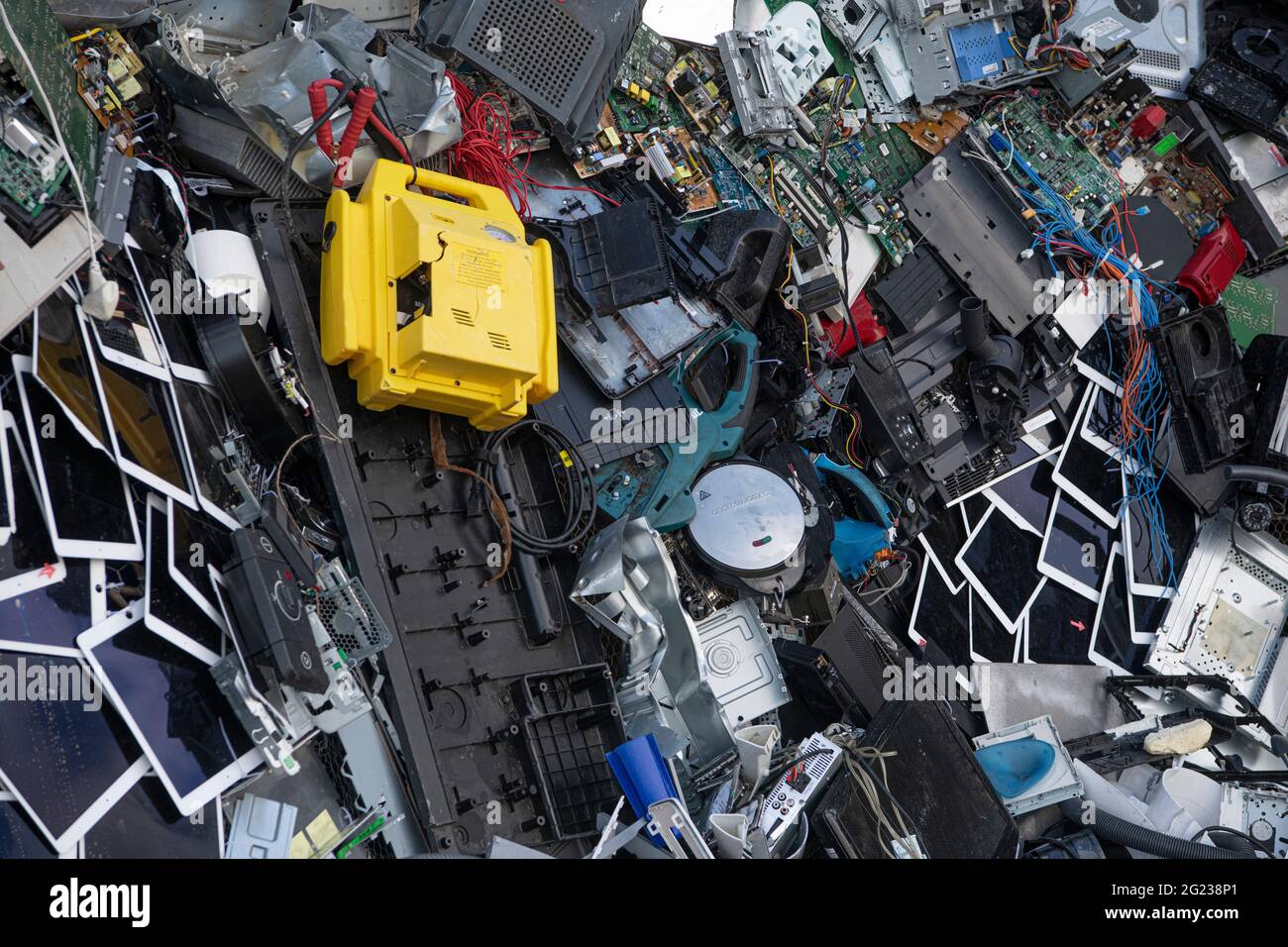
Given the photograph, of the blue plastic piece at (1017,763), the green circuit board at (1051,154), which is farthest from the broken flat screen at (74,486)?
the green circuit board at (1051,154)

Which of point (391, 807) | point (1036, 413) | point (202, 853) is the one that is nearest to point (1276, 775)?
point (1036, 413)

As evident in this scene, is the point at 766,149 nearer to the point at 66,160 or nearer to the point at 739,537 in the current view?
the point at 739,537

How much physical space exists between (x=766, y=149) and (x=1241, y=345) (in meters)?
3.39

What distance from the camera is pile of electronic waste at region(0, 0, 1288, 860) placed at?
16.0 feet

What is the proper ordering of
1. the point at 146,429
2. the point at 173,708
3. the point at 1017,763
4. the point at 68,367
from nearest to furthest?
the point at 173,708
the point at 68,367
the point at 146,429
the point at 1017,763

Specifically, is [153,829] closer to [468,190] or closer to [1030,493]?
[468,190]

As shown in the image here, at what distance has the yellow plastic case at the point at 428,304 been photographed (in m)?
5.57

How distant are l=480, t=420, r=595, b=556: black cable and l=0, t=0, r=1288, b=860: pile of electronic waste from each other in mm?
23

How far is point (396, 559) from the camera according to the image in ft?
18.4

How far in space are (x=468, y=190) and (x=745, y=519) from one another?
1877mm

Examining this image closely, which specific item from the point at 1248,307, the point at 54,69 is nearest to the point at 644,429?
the point at 54,69

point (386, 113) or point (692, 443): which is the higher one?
point (386, 113)

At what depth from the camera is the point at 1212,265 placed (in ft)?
28.6

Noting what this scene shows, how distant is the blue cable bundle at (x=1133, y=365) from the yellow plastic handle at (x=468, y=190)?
11.0 ft
